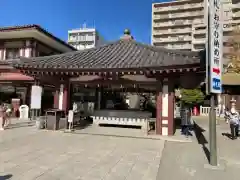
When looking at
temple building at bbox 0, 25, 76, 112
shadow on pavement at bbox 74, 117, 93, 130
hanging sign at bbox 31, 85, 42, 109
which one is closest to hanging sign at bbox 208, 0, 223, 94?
shadow on pavement at bbox 74, 117, 93, 130

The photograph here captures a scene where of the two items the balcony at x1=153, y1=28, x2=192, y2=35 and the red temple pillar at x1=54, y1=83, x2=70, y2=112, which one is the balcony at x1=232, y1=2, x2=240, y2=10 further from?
the red temple pillar at x1=54, y1=83, x2=70, y2=112

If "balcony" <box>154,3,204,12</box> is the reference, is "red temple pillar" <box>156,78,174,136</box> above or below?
below

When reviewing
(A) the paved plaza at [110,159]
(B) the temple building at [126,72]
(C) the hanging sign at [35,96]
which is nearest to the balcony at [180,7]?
(B) the temple building at [126,72]

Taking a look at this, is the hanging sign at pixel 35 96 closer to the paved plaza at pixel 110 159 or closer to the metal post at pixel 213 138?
the paved plaza at pixel 110 159

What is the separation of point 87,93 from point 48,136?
7332 mm

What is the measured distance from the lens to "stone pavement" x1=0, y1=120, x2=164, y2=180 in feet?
16.6

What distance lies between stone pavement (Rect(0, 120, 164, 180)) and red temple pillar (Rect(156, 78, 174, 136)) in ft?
4.72

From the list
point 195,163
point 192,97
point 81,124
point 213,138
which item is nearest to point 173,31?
point 192,97

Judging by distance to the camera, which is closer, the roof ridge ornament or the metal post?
the metal post

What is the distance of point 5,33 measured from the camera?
17359 millimetres

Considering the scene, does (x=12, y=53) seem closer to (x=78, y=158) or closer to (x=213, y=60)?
(x=78, y=158)

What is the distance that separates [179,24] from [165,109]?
194 feet

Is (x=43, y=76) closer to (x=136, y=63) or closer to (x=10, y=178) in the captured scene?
(x=136, y=63)

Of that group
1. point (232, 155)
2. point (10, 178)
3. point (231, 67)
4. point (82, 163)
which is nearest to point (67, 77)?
point (82, 163)
